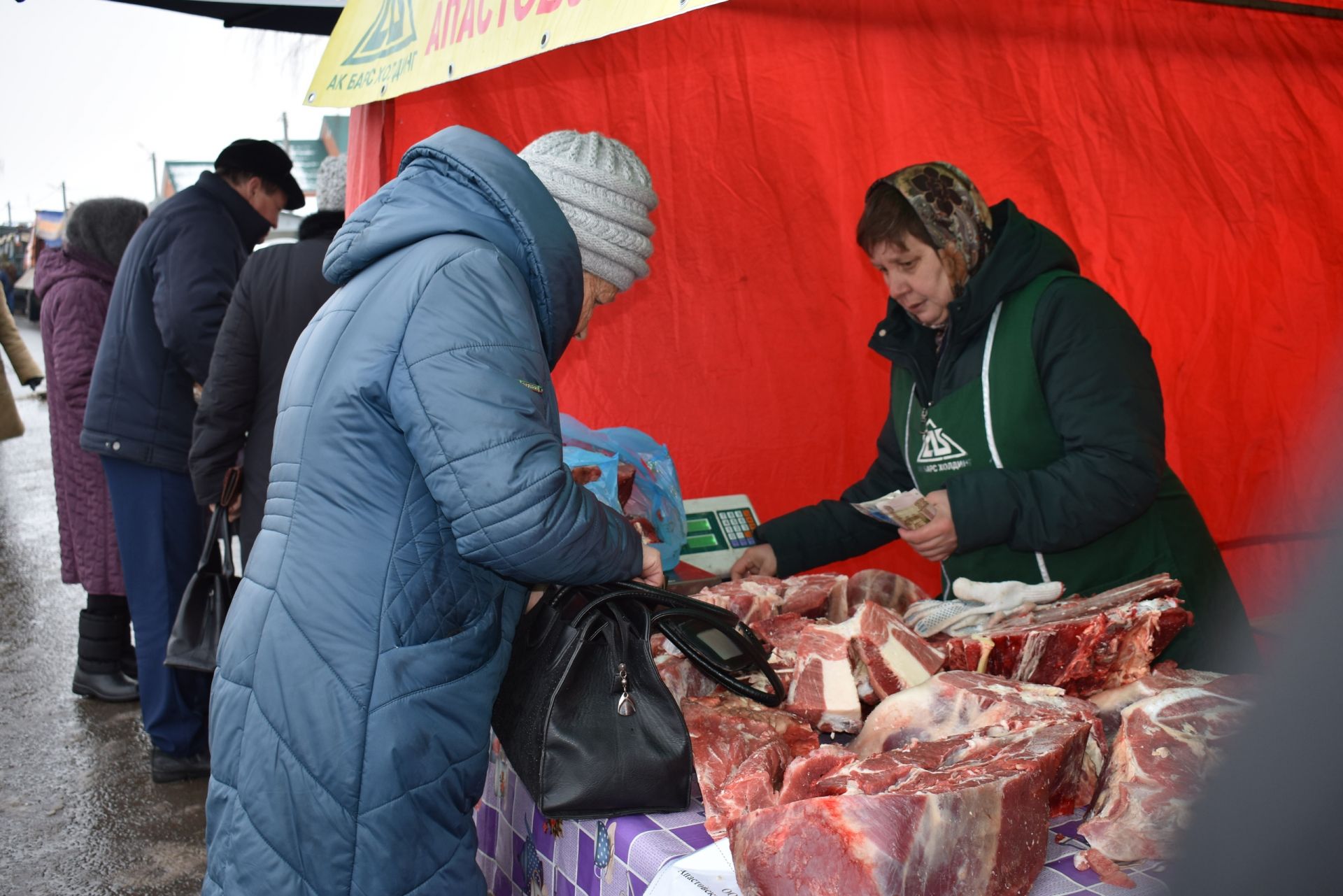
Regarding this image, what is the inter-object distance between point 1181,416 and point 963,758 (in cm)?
360

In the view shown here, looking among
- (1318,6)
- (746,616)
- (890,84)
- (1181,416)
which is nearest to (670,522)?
(746,616)

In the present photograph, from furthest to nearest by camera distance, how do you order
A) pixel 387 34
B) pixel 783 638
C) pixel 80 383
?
pixel 80 383, pixel 387 34, pixel 783 638

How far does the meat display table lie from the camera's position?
1.51 meters

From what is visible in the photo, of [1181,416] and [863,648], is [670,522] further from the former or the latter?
[1181,416]

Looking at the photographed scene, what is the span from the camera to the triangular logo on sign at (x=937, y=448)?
9.73 ft

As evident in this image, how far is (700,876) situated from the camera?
1539 mm

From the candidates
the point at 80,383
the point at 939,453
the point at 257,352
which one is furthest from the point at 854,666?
Answer: the point at 80,383

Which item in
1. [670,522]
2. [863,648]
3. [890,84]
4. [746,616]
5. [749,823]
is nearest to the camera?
[749,823]

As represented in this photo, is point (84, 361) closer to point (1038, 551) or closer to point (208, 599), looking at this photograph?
point (208, 599)

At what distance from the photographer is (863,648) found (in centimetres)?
205

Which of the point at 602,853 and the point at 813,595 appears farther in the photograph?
the point at 813,595

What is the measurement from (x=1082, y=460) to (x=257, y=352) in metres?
2.64

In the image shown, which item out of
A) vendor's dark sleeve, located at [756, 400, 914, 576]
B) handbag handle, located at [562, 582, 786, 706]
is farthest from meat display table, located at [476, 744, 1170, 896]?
vendor's dark sleeve, located at [756, 400, 914, 576]

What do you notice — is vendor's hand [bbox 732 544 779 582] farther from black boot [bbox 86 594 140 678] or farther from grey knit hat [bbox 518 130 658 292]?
black boot [bbox 86 594 140 678]
